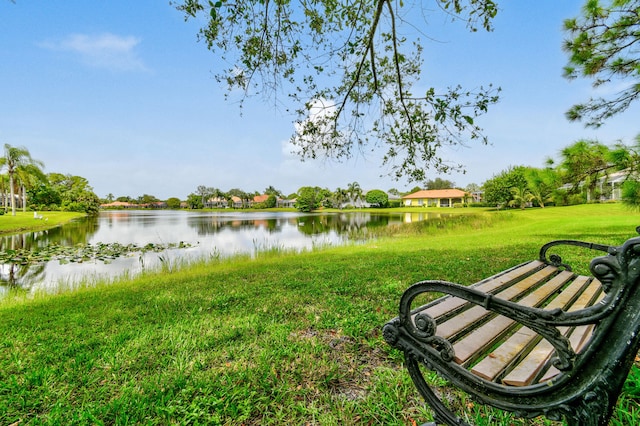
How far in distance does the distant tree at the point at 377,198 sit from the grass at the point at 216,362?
270ft

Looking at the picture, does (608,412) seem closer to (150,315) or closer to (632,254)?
(632,254)

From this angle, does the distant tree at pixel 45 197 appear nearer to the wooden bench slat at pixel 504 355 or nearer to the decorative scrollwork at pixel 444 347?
the decorative scrollwork at pixel 444 347

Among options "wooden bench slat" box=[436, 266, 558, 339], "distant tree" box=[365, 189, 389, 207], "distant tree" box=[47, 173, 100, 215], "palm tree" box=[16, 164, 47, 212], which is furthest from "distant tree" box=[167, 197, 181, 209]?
"wooden bench slat" box=[436, 266, 558, 339]

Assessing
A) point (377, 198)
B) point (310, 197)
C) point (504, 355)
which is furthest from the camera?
point (377, 198)

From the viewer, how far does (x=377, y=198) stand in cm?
8512

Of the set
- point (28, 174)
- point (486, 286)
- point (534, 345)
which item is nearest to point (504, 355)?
point (534, 345)

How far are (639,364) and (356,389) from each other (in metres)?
2.14

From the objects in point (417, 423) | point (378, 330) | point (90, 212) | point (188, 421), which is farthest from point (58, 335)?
point (90, 212)

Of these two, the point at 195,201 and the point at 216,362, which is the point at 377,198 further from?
the point at 216,362

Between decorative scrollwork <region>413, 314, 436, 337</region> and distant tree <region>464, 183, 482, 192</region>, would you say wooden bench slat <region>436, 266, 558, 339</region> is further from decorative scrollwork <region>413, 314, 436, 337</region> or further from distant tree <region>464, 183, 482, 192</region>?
distant tree <region>464, 183, 482, 192</region>

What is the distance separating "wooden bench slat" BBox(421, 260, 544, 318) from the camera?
178 cm

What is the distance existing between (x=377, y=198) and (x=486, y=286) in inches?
3337

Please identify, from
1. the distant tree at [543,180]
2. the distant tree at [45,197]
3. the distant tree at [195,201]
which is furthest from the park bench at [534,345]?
the distant tree at [195,201]

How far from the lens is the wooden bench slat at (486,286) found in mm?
1778
